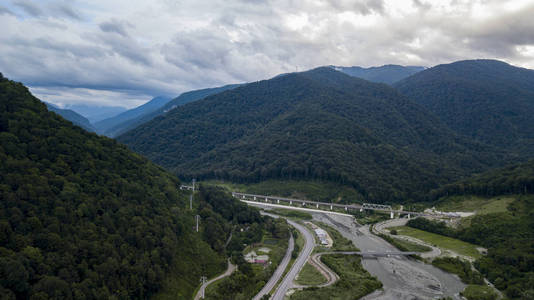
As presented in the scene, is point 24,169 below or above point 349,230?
above

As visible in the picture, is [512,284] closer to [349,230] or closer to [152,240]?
[349,230]

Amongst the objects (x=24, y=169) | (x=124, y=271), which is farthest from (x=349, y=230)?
(x=24, y=169)

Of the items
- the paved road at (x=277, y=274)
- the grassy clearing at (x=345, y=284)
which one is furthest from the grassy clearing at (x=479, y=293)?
the paved road at (x=277, y=274)

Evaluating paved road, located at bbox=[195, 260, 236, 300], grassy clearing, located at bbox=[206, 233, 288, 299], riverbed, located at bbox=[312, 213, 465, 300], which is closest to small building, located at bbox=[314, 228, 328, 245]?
riverbed, located at bbox=[312, 213, 465, 300]

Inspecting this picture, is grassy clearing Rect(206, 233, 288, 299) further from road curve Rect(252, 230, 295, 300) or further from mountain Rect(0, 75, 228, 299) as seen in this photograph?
mountain Rect(0, 75, 228, 299)

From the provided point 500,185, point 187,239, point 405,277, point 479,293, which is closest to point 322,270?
point 405,277

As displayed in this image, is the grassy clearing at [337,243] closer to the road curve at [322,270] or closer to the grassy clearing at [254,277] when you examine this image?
the road curve at [322,270]

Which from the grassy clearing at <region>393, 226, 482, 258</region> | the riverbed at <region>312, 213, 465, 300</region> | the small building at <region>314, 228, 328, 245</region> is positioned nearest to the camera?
the riverbed at <region>312, 213, 465, 300</region>
